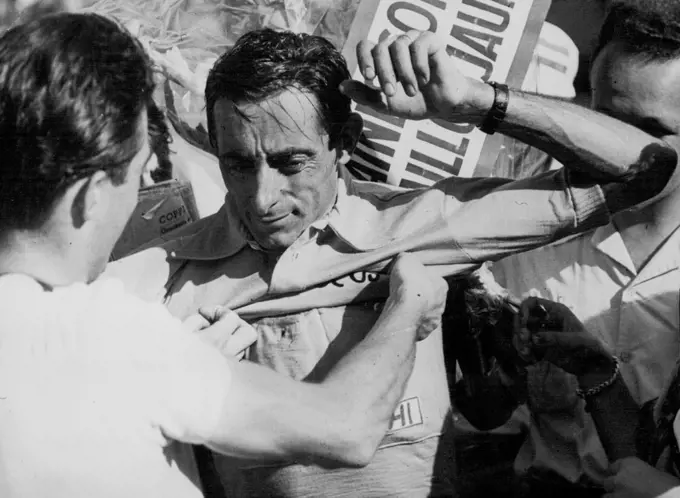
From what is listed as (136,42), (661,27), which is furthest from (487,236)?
(136,42)

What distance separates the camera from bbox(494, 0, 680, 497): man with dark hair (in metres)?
2.11

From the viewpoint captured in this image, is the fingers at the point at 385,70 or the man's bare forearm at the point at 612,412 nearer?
the fingers at the point at 385,70

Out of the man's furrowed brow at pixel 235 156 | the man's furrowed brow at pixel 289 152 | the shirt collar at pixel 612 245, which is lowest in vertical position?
the shirt collar at pixel 612 245

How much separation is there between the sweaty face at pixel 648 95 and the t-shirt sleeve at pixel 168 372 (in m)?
1.35

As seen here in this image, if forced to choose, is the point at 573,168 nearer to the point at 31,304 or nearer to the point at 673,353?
the point at 673,353

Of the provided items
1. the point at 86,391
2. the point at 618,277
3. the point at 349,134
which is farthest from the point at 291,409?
the point at 618,277

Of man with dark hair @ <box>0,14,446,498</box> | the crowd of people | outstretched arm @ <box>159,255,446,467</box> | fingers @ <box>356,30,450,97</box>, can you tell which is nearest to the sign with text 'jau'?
the crowd of people

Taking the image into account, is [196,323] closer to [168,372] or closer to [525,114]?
[168,372]

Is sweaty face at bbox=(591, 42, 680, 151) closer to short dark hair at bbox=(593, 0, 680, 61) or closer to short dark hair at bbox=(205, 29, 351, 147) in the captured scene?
short dark hair at bbox=(593, 0, 680, 61)

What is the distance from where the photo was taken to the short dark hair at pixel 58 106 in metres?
1.29

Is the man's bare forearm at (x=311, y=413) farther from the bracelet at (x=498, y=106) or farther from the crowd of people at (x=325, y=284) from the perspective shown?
the bracelet at (x=498, y=106)

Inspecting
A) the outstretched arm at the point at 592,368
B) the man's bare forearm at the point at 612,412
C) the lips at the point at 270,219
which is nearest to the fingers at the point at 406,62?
the lips at the point at 270,219

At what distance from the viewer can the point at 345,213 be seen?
2.00 metres

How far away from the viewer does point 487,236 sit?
1892mm
